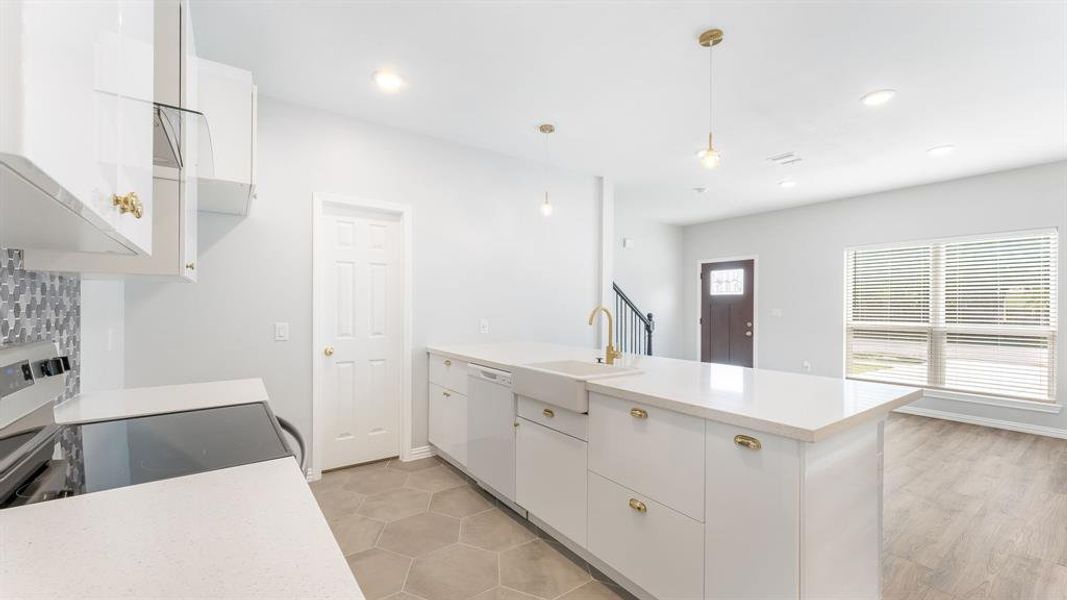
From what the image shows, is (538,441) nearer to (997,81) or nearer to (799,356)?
(997,81)

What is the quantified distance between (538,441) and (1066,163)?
5.62 meters

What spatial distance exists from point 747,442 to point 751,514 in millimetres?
230

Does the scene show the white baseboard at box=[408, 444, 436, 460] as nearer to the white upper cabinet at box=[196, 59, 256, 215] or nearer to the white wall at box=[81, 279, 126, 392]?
the white wall at box=[81, 279, 126, 392]

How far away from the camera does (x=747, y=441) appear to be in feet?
4.59

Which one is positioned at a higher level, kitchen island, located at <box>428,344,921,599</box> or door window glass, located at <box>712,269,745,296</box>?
door window glass, located at <box>712,269,745,296</box>

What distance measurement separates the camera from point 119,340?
2426 mm

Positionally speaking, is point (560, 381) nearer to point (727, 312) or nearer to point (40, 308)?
point (40, 308)

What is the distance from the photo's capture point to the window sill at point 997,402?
4.27 metres

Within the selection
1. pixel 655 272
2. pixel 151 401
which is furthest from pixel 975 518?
pixel 655 272

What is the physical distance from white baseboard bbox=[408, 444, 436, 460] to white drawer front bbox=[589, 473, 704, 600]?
1.91 metres

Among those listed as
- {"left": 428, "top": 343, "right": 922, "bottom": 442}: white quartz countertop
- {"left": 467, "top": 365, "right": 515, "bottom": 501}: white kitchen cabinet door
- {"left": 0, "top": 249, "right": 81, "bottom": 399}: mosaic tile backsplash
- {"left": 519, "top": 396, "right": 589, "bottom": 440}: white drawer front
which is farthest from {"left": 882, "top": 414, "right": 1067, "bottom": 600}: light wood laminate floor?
{"left": 0, "top": 249, "right": 81, "bottom": 399}: mosaic tile backsplash

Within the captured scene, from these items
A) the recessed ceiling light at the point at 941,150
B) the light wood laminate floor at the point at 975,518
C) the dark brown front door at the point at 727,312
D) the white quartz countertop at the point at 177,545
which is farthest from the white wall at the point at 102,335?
the dark brown front door at the point at 727,312

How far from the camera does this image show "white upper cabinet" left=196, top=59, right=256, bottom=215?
2064 millimetres

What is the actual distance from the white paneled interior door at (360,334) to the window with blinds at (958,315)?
5.57 m
